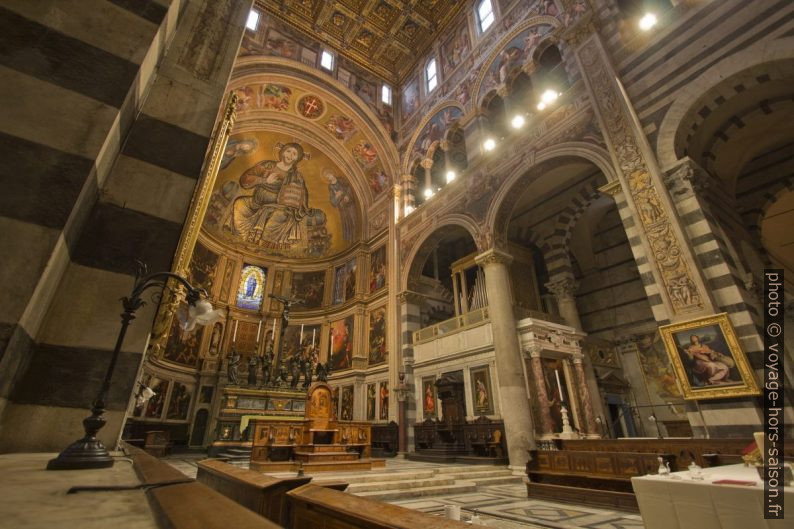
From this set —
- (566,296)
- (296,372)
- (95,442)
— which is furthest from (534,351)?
(95,442)

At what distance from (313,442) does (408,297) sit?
7.78 metres

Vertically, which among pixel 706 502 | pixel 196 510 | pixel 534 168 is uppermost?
pixel 534 168

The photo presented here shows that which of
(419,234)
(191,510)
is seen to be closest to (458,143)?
(419,234)

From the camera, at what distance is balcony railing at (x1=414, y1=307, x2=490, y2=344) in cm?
1168

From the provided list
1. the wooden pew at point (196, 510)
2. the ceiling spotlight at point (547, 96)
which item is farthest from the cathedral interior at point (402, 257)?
the ceiling spotlight at point (547, 96)

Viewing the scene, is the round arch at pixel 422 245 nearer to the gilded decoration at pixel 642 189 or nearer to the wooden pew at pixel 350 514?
the gilded decoration at pixel 642 189

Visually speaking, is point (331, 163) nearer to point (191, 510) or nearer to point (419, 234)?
point (419, 234)

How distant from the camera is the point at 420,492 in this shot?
229 inches

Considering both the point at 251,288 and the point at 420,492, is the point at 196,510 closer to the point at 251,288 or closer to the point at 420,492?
the point at 420,492

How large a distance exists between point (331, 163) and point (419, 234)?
7.98m

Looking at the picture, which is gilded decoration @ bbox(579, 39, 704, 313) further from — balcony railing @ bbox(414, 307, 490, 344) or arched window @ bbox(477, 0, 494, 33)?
arched window @ bbox(477, 0, 494, 33)

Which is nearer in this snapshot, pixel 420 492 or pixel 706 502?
pixel 706 502

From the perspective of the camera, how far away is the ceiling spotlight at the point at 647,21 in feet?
28.6

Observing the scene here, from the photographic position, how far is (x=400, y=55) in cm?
1955
